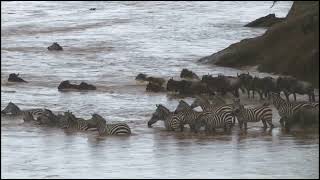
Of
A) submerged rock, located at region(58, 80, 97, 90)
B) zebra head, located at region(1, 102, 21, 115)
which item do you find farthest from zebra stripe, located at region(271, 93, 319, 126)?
submerged rock, located at region(58, 80, 97, 90)

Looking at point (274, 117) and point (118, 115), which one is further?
point (118, 115)

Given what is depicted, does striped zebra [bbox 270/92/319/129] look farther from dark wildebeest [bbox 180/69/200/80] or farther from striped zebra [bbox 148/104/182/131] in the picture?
dark wildebeest [bbox 180/69/200/80]

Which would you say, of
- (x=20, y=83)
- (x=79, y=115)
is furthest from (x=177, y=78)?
(x=79, y=115)

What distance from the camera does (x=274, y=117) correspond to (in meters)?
23.7

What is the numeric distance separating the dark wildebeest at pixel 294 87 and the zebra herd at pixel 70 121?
627 centimetres

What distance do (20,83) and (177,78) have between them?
5.63 meters

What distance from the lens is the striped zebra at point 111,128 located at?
21.4m

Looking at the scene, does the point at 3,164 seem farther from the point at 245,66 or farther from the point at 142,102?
the point at 245,66

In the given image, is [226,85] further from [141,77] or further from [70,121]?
[70,121]

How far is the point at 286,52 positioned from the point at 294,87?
628 centimetres

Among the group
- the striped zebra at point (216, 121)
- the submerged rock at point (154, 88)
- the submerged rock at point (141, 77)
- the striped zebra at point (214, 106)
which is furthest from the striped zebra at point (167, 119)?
the submerged rock at point (141, 77)

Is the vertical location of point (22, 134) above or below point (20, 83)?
below

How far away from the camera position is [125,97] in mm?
29500

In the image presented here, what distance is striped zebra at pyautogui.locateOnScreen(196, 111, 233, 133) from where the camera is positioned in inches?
837
